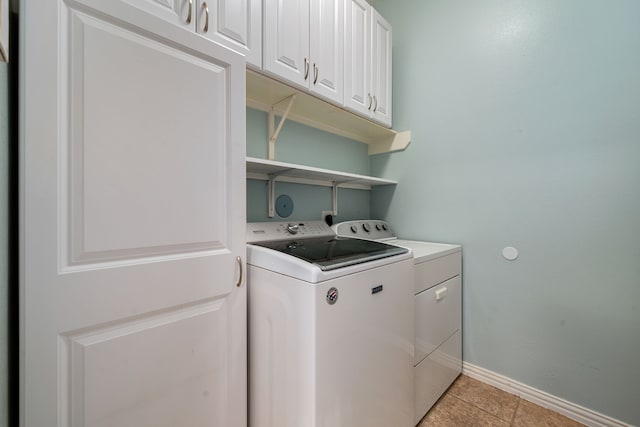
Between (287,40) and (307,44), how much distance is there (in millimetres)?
138

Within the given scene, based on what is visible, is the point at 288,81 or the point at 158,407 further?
the point at 288,81

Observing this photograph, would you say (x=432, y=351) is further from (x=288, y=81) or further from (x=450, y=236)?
(x=288, y=81)

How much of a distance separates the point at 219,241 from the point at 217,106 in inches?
19.4

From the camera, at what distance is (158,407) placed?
0.78 meters

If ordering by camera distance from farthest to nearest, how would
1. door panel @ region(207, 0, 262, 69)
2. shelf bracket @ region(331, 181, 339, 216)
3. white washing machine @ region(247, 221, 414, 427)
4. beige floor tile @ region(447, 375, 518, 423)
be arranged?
shelf bracket @ region(331, 181, 339, 216) < beige floor tile @ region(447, 375, 518, 423) < door panel @ region(207, 0, 262, 69) < white washing machine @ region(247, 221, 414, 427)

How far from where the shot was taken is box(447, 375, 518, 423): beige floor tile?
1438mm

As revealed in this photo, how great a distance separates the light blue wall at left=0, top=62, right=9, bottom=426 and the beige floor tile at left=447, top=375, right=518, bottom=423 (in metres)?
2.02

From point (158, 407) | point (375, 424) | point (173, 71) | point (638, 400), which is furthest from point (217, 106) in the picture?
point (638, 400)

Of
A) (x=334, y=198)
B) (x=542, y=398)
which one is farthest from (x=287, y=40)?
(x=542, y=398)

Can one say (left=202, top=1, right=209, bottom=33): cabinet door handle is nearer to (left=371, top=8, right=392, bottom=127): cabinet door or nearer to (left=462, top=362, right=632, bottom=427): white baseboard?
(left=371, top=8, right=392, bottom=127): cabinet door

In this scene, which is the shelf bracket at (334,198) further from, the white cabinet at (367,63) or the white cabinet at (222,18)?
the white cabinet at (222,18)

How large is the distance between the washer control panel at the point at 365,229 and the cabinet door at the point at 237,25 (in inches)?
43.1

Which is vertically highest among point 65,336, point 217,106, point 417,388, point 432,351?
point 217,106

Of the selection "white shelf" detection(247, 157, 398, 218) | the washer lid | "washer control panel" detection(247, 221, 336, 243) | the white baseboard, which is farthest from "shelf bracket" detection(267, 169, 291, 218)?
the white baseboard
